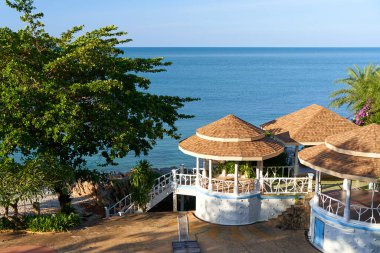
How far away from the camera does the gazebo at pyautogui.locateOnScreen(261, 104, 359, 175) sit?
20.1 metres

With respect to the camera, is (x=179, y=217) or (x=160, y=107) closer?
(x=179, y=217)

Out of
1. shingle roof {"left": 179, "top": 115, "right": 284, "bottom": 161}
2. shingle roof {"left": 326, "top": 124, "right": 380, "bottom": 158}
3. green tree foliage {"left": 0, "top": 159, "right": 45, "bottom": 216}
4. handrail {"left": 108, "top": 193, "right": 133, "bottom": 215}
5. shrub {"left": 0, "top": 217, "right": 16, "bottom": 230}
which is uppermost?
shingle roof {"left": 326, "top": 124, "right": 380, "bottom": 158}

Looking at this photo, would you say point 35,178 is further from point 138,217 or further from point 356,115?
point 356,115

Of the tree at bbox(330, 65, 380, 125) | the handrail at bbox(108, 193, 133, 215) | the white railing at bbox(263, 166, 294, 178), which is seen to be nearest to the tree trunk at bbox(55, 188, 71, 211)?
the handrail at bbox(108, 193, 133, 215)

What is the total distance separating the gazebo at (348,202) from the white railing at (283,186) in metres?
2.01

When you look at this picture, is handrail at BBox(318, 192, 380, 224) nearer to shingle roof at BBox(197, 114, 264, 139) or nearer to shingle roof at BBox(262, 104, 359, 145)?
shingle roof at BBox(197, 114, 264, 139)

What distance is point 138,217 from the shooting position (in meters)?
18.8

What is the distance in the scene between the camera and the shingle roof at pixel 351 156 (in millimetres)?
13818

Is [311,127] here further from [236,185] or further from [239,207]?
[239,207]

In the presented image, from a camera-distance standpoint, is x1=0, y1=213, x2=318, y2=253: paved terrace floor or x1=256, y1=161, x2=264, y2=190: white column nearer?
x1=0, y1=213, x2=318, y2=253: paved terrace floor

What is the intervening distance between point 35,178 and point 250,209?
940 cm

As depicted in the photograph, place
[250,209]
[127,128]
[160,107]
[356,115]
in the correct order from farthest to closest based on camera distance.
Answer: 1. [356,115]
2. [160,107]
3. [127,128]
4. [250,209]

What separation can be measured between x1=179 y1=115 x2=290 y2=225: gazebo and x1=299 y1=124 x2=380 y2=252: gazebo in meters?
2.23

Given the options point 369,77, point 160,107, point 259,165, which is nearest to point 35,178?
point 160,107
